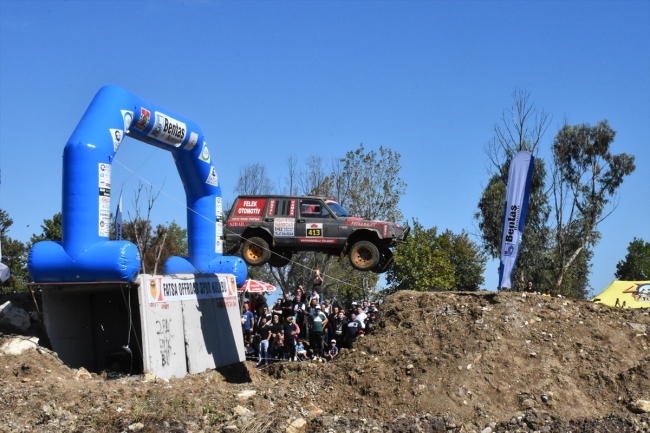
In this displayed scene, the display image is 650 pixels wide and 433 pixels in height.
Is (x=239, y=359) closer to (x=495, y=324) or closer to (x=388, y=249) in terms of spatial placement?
(x=388, y=249)

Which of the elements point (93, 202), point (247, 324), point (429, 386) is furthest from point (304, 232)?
point (429, 386)

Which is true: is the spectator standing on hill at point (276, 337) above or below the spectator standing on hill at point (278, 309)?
below

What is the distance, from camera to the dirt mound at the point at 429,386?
10344 mm

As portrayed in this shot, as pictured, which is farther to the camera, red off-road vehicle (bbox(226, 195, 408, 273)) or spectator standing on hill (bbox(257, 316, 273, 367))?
red off-road vehicle (bbox(226, 195, 408, 273))

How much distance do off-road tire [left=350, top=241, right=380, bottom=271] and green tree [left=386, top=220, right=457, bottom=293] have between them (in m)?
11.5

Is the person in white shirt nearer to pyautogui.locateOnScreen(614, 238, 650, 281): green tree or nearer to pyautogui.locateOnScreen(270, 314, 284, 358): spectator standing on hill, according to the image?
pyautogui.locateOnScreen(270, 314, 284, 358): spectator standing on hill

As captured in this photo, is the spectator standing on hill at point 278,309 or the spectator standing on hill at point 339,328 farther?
the spectator standing on hill at point 278,309

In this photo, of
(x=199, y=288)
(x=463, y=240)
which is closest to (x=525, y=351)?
(x=199, y=288)

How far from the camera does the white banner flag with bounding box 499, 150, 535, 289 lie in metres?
13.6

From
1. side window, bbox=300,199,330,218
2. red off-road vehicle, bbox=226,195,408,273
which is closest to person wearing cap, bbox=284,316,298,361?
red off-road vehicle, bbox=226,195,408,273

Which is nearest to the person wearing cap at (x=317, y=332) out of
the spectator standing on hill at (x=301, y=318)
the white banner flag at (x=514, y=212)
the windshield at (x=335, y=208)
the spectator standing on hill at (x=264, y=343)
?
the spectator standing on hill at (x=301, y=318)

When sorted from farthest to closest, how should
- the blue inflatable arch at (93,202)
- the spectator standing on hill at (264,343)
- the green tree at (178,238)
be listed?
the green tree at (178,238), the spectator standing on hill at (264,343), the blue inflatable arch at (93,202)

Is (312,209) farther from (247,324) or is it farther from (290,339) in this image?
(290,339)

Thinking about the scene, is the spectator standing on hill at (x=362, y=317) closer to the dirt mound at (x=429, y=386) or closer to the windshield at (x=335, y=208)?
the dirt mound at (x=429, y=386)
